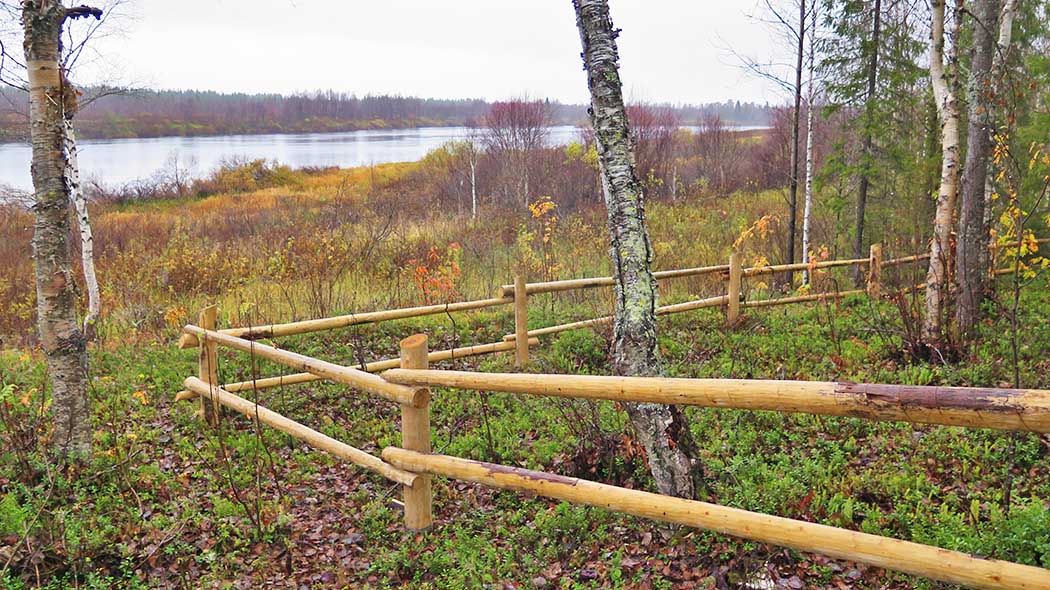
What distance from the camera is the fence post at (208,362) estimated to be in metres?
6.02

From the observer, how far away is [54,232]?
183 inches

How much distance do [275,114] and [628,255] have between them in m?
83.8

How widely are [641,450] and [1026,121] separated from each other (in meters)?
12.1

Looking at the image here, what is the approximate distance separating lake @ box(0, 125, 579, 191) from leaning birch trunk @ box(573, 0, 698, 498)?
963 inches

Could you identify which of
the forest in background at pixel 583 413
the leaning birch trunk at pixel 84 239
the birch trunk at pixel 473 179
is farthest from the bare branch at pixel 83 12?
the birch trunk at pixel 473 179

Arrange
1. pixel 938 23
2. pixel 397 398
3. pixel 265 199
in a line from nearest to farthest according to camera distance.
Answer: pixel 397 398 → pixel 938 23 → pixel 265 199

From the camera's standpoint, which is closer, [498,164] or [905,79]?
[905,79]

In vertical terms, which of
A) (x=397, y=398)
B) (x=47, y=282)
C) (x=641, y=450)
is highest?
(x=47, y=282)

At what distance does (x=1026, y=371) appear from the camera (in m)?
6.13

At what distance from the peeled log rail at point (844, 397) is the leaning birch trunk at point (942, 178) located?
5123 millimetres

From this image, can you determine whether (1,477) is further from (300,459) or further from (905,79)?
(905,79)

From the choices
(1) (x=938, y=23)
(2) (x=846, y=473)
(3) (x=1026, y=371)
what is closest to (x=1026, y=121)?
(1) (x=938, y=23)

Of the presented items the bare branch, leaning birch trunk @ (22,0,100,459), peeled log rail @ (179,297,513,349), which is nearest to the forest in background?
leaning birch trunk @ (22,0,100,459)

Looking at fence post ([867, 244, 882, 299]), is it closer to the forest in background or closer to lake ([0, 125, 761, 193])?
the forest in background
